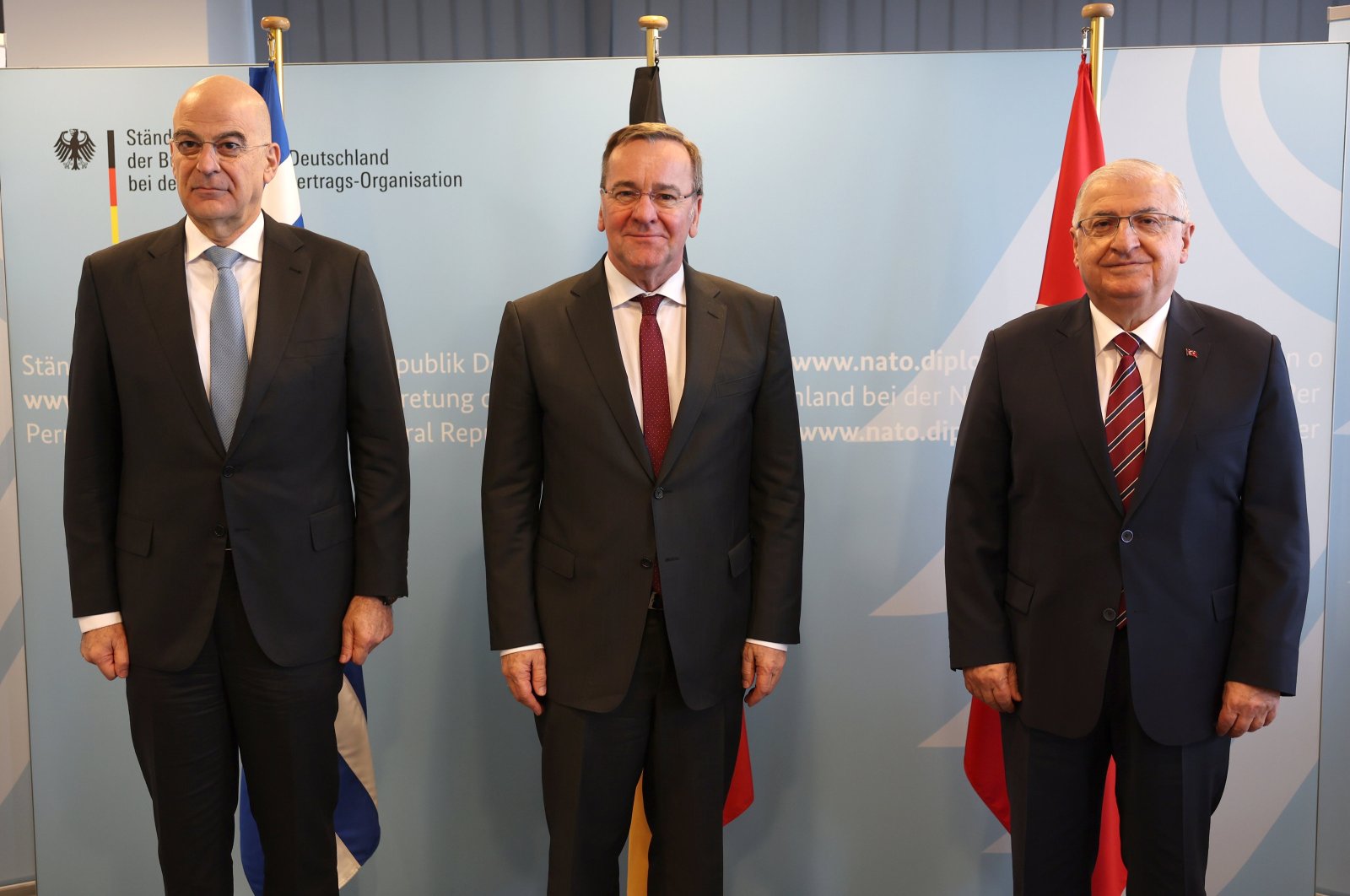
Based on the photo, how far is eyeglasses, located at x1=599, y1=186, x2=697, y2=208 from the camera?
76.0 inches

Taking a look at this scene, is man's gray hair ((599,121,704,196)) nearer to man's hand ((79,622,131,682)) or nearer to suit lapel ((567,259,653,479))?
suit lapel ((567,259,653,479))

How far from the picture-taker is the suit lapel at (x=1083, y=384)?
1859 mm

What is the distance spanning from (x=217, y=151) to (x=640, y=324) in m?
0.84

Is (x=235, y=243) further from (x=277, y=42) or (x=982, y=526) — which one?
(x=982, y=526)

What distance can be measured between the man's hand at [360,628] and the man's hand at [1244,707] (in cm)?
159

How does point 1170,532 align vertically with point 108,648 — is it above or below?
above

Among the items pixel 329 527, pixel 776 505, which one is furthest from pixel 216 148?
pixel 776 505

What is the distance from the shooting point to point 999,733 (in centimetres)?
259

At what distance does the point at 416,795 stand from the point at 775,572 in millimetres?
1526

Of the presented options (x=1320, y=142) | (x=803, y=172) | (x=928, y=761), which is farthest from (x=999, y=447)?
(x=1320, y=142)

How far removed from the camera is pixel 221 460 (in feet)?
6.13

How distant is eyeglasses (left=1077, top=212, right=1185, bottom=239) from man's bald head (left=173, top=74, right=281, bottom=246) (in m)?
1.59

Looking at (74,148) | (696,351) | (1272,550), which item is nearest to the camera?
(1272,550)

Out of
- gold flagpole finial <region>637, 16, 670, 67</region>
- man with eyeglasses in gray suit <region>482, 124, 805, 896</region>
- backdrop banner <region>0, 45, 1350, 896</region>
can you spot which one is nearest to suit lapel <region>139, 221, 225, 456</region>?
man with eyeglasses in gray suit <region>482, 124, 805, 896</region>
